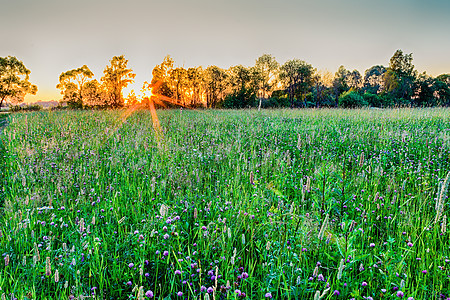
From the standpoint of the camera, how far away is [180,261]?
1.83 metres

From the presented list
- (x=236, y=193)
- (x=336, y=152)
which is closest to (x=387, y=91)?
(x=336, y=152)

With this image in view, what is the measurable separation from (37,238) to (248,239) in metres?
1.96

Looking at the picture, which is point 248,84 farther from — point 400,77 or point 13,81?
point 13,81

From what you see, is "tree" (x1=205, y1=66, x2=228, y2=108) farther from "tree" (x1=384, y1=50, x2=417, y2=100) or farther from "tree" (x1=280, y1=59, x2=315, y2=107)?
"tree" (x1=384, y1=50, x2=417, y2=100)

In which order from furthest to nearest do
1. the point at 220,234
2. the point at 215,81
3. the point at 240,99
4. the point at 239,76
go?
the point at 215,81, the point at 239,76, the point at 240,99, the point at 220,234

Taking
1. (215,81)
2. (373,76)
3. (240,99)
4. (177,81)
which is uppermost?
(373,76)

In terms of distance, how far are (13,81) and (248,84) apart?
150 ft

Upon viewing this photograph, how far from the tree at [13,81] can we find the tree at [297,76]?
171 feet

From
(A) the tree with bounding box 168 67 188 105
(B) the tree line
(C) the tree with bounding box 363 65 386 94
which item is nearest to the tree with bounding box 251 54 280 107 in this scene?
(B) the tree line

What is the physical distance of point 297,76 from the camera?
165 feet

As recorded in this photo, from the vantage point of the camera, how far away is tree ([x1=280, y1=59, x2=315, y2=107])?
49.8 meters

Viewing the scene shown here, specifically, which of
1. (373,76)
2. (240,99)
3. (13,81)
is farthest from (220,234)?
(373,76)

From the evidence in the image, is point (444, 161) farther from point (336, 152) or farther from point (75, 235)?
point (75, 235)

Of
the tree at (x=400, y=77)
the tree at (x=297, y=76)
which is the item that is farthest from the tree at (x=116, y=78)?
the tree at (x=400, y=77)
